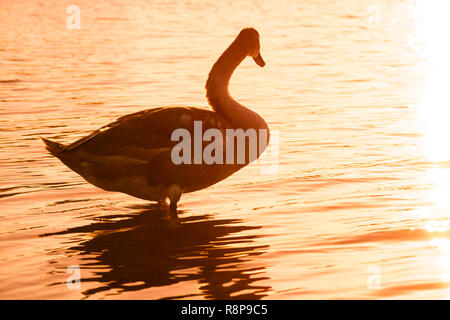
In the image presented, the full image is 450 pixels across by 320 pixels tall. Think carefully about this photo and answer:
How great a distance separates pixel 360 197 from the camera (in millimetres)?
9922

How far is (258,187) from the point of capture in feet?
34.7

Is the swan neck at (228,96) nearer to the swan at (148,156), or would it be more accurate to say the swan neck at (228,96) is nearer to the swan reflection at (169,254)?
the swan at (148,156)

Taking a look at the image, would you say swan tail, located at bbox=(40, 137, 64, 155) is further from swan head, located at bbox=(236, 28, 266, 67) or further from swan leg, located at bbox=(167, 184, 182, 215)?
swan head, located at bbox=(236, 28, 266, 67)

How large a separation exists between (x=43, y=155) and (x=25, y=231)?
346 centimetres

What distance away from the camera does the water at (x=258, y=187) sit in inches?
293

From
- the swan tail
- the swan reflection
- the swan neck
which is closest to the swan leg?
the swan reflection

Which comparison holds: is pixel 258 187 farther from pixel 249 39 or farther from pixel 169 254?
pixel 169 254

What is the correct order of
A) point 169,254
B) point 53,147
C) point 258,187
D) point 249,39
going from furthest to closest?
point 258,187, point 249,39, point 53,147, point 169,254

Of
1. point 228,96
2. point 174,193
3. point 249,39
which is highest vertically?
point 249,39

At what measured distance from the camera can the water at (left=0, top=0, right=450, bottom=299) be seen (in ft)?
24.4

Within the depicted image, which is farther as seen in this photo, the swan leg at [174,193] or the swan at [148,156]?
the swan leg at [174,193]
